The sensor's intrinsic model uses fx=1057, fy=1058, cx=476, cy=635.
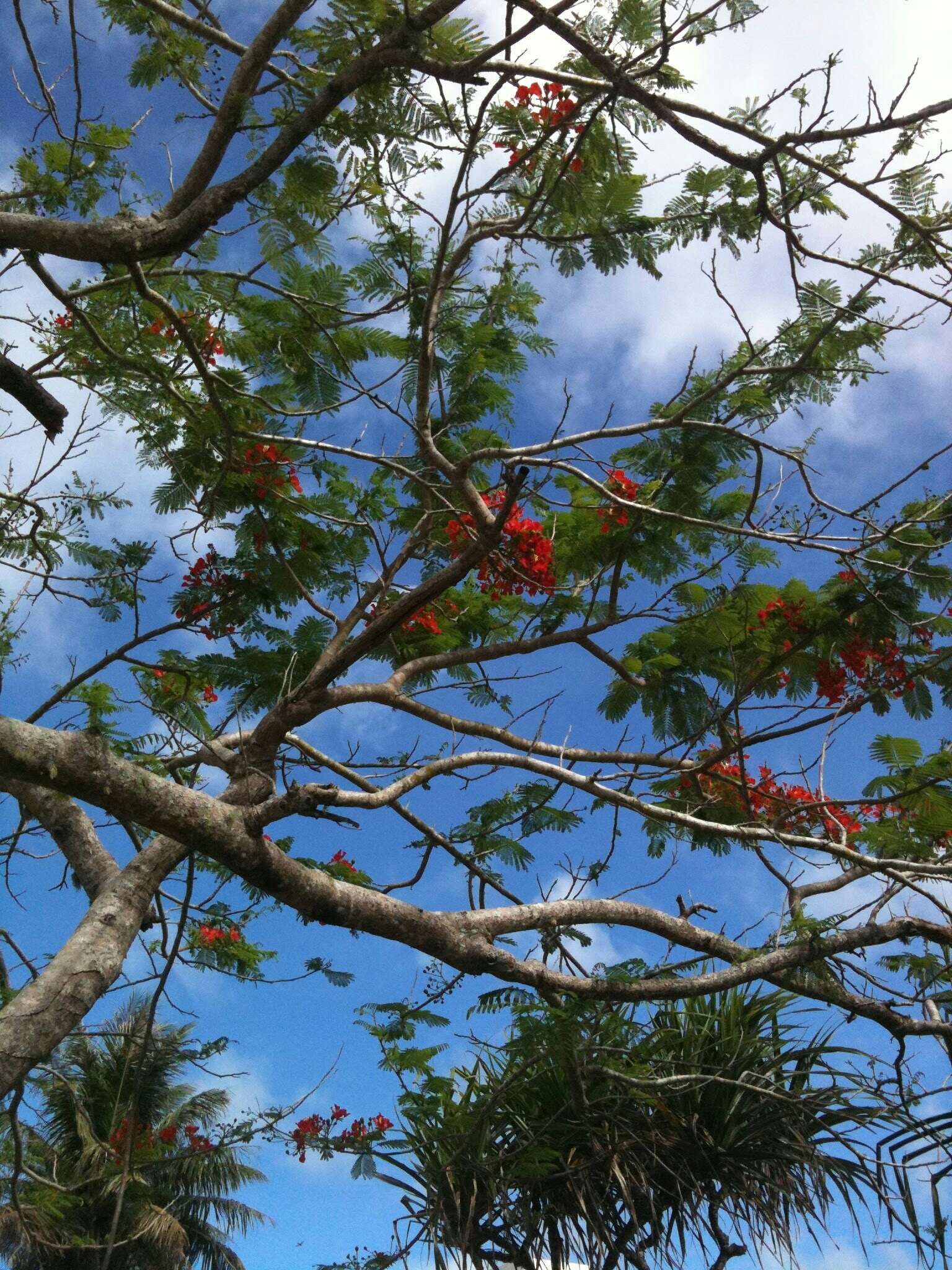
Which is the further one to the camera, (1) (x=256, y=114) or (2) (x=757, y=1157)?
(2) (x=757, y=1157)

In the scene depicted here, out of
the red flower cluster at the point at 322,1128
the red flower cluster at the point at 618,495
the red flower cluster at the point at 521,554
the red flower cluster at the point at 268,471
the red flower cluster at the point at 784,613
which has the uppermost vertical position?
the red flower cluster at the point at 784,613

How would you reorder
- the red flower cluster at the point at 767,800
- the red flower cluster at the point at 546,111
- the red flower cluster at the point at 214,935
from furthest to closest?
the red flower cluster at the point at 214,935, the red flower cluster at the point at 767,800, the red flower cluster at the point at 546,111

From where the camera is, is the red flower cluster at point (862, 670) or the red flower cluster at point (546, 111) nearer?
the red flower cluster at point (546, 111)

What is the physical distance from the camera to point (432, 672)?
17.6 ft

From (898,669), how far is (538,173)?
3.06 meters

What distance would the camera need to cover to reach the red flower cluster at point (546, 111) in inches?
137

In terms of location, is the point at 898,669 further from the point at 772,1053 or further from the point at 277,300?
the point at 277,300

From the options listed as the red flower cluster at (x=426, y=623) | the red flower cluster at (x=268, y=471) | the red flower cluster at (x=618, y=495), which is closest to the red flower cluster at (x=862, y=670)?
the red flower cluster at (x=618, y=495)

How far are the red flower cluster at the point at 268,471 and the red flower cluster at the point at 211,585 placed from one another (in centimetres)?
51

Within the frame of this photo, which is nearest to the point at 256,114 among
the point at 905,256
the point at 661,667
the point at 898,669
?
the point at 905,256

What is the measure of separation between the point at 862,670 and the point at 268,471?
3195 millimetres

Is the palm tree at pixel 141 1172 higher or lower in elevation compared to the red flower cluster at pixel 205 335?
lower

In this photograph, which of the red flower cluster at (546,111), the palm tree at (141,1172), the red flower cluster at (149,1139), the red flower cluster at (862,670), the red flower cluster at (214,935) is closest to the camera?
the red flower cluster at (546,111)

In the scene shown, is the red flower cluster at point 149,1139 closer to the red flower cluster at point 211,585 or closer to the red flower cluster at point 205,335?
the red flower cluster at point 211,585
